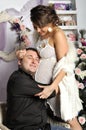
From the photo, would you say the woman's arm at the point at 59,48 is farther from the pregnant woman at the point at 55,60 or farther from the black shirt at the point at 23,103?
the black shirt at the point at 23,103

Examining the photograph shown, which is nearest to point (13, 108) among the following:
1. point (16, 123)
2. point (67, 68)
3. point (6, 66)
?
point (16, 123)

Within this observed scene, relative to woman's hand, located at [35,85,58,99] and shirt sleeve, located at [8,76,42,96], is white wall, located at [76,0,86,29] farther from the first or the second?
shirt sleeve, located at [8,76,42,96]

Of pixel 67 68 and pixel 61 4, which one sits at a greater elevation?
pixel 61 4

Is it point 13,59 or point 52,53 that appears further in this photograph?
point 13,59

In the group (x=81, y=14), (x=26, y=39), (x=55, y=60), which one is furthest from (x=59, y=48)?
(x=81, y=14)

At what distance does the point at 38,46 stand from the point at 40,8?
30 cm

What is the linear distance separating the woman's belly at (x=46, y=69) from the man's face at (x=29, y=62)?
0.82ft

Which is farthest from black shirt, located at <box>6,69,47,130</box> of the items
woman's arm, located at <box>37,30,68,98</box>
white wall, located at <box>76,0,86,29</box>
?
white wall, located at <box>76,0,86,29</box>

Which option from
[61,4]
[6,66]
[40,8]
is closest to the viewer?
[40,8]

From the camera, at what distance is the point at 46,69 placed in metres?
2.12

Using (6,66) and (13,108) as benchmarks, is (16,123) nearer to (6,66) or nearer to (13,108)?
(13,108)

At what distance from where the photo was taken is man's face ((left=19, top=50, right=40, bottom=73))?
5.88 ft

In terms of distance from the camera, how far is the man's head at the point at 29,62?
5.88 feet

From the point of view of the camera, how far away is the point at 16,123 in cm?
171
